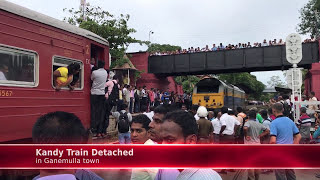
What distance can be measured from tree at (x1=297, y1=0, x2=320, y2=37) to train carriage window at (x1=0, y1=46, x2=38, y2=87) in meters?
43.3

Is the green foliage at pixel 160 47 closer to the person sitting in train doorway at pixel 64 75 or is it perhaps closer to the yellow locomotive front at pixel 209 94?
the yellow locomotive front at pixel 209 94

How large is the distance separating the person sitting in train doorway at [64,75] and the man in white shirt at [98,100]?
0.86 meters

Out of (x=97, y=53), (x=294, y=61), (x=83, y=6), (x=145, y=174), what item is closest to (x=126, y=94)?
(x=97, y=53)

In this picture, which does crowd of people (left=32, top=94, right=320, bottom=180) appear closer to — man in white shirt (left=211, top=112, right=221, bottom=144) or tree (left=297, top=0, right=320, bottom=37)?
man in white shirt (left=211, top=112, right=221, bottom=144)

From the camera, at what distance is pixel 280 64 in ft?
78.0

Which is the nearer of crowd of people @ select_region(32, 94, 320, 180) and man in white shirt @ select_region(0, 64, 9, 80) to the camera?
crowd of people @ select_region(32, 94, 320, 180)

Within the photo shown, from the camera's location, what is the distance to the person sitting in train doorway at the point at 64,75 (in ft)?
18.0

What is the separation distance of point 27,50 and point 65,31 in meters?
1.23

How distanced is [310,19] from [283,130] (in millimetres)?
43653

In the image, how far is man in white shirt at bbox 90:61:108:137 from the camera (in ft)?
22.0

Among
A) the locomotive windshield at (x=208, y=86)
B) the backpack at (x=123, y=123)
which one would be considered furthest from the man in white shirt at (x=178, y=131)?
the locomotive windshield at (x=208, y=86)

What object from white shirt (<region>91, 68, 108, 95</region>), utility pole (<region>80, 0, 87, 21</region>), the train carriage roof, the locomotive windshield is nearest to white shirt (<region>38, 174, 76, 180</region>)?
the train carriage roof

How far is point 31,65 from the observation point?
4992 mm

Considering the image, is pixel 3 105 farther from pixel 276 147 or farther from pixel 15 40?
pixel 276 147
